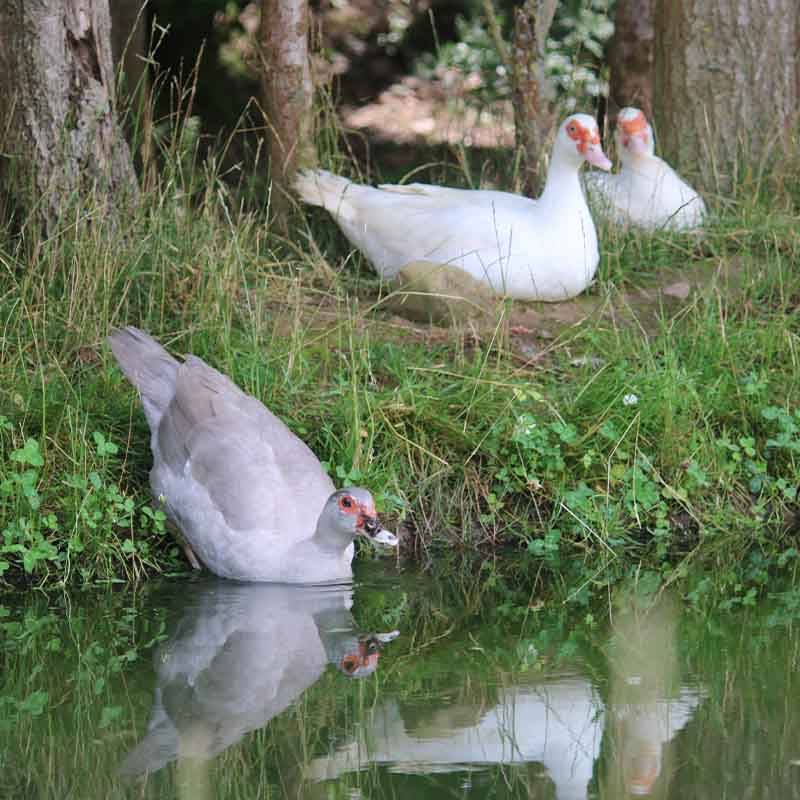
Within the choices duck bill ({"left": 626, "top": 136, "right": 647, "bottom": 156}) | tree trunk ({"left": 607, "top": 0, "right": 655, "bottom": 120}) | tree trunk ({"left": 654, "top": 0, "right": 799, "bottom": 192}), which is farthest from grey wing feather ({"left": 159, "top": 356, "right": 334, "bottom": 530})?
tree trunk ({"left": 607, "top": 0, "right": 655, "bottom": 120})

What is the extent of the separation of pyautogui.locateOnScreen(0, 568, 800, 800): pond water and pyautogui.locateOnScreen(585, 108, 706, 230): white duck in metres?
3.09

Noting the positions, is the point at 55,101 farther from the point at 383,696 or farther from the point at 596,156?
the point at 383,696

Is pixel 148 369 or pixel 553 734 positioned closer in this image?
pixel 553 734

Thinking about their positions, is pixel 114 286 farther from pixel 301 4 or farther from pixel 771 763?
pixel 771 763

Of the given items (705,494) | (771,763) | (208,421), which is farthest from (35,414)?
(771,763)

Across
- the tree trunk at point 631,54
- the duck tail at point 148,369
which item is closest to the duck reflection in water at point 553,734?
the duck tail at point 148,369

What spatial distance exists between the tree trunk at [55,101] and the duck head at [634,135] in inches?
111

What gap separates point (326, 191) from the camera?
8.38m

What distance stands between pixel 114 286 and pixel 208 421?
107 cm

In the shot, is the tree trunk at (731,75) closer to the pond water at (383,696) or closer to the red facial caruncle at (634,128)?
the red facial caruncle at (634,128)

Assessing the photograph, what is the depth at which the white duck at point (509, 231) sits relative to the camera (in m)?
7.80

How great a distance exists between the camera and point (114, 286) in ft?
23.1

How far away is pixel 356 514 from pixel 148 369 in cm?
120

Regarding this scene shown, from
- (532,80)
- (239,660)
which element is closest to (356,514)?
(239,660)
